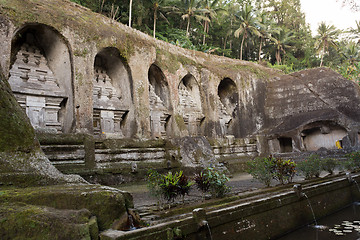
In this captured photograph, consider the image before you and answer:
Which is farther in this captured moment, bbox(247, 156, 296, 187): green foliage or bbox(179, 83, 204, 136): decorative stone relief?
bbox(179, 83, 204, 136): decorative stone relief

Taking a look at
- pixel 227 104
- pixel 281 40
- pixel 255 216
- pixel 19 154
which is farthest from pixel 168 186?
pixel 281 40

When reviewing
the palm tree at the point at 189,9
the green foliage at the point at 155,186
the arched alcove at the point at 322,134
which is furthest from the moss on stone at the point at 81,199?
the palm tree at the point at 189,9

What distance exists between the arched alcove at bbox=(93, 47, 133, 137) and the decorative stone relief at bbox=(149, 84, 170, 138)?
1.67 metres

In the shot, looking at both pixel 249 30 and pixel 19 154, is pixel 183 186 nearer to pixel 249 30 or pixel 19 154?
pixel 19 154

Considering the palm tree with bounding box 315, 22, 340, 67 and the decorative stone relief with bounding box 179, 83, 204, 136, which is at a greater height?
the palm tree with bounding box 315, 22, 340, 67

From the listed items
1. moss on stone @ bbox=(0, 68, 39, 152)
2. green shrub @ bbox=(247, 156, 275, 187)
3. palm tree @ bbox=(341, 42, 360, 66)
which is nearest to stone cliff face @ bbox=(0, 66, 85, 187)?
moss on stone @ bbox=(0, 68, 39, 152)

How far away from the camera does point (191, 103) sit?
1714 centimetres

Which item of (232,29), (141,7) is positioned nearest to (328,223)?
(141,7)

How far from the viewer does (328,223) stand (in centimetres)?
556

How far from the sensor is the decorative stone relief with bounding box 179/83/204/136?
16656 mm

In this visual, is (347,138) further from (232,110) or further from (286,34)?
(286,34)

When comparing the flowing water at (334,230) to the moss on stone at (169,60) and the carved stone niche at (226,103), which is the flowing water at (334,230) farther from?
the carved stone niche at (226,103)

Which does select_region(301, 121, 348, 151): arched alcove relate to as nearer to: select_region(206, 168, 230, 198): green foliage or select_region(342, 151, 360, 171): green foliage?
select_region(342, 151, 360, 171): green foliage

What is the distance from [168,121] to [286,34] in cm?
2690
